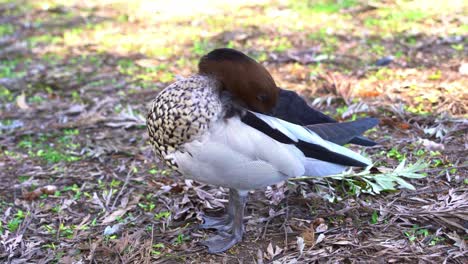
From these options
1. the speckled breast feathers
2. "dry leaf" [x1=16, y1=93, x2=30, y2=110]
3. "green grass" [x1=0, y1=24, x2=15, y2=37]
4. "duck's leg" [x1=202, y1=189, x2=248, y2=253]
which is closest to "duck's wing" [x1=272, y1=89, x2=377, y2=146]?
the speckled breast feathers

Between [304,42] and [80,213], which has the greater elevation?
[304,42]

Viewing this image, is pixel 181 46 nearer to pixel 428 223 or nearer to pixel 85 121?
pixel 85 121

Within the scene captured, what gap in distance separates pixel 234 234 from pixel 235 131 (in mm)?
676

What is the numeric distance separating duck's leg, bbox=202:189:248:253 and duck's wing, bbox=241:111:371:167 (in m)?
0.41

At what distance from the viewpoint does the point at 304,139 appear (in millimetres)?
2938

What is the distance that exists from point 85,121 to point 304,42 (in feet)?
9.33

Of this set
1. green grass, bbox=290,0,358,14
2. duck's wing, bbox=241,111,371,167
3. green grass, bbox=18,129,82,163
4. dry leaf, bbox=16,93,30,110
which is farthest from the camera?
green grass, bbox=290,0,358,14

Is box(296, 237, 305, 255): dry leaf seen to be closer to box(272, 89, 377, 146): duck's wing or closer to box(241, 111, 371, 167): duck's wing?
box(241, 111, 371, 167): duck's wing

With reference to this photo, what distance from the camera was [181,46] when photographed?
686 cm

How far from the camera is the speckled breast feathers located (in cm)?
273

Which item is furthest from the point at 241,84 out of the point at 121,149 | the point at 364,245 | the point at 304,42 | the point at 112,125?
the point at 304,42

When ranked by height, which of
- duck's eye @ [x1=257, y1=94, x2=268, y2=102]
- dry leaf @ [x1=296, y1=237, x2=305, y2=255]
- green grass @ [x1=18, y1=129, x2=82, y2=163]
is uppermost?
duck's eye @ [x1=257, y1=94, x2=268, y2=102]

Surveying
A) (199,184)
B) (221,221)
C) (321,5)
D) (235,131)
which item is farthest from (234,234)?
(321,5)

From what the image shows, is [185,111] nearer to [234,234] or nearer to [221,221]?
[234,234]
